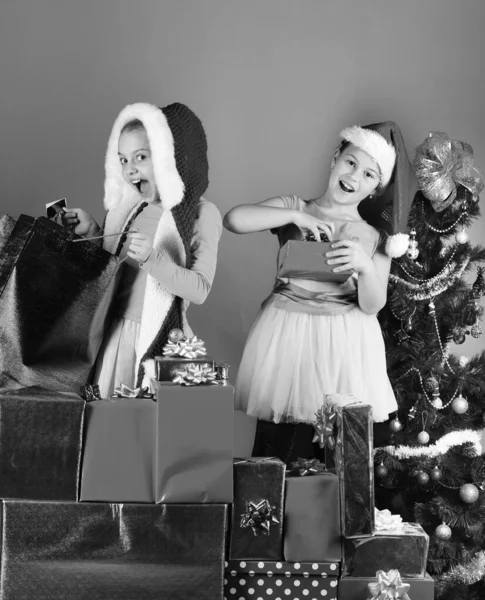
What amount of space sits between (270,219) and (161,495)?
0.78m

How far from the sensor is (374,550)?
62.1 inches

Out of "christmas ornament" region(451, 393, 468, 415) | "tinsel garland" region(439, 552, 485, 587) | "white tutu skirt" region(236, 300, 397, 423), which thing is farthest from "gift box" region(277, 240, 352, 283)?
"tinsel garland" region(439, 552, 485, 587)

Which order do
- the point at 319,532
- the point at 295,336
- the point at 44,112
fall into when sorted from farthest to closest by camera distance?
the point at 44,112, the point at 295,336, the point at 319,532

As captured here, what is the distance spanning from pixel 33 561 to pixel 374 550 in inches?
23.8

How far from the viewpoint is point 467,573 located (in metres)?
2.08

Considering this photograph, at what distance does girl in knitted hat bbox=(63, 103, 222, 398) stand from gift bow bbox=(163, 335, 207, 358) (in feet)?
0.33

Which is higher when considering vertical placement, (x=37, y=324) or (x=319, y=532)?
(x=37, y=324)

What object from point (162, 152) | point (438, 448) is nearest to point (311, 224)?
point (162, 152)

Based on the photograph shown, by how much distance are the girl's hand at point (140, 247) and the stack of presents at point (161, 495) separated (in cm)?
15

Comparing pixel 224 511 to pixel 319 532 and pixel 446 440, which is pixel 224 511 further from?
pixel 446 440

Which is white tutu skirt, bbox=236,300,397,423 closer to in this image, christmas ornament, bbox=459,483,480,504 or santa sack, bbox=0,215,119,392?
christmas ornament, bbox=459,483,480,504

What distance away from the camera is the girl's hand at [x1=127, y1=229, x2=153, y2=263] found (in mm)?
1650

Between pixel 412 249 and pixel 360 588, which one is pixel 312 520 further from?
pixel 412 249

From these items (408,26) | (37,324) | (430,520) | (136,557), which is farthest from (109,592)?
(408,26)
